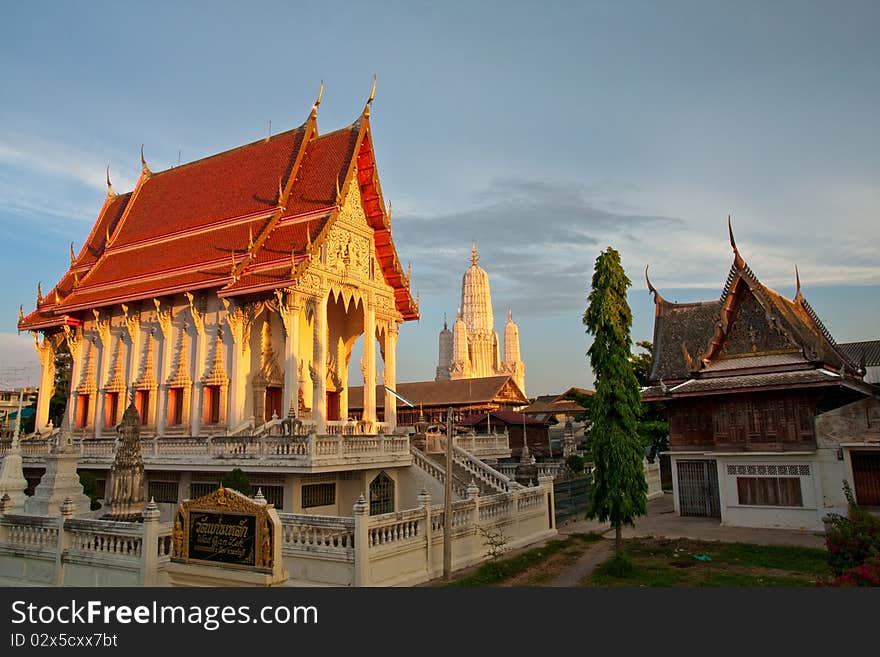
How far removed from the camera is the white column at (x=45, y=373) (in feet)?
94.1

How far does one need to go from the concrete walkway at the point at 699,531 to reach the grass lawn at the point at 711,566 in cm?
109

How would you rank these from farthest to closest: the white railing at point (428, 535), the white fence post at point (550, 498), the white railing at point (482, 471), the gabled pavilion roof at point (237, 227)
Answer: the gabled pavilion roof at point (237, 227)
the white railing at point (482, 471)
the white fence post at point (550, 498)
the white railing at point (428, 535)

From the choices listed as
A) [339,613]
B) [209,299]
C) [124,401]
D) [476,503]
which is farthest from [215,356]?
[339,613]

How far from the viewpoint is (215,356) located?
928 inches

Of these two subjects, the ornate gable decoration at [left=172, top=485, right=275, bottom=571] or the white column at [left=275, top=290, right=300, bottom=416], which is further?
the white column at [left=275, top=290, right=300, bottom=416]

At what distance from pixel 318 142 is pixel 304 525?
18738mm

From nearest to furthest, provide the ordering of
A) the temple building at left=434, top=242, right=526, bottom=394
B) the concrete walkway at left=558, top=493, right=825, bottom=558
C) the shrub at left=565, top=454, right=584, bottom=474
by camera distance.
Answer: the concrete walkway at left=558, top=493, right=825, bottom=558 → the shrub at left=565, top=454, right=584, bottom=474 → the temple building at left=434, top=242, right=526, bottom=394

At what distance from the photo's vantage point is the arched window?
63.0 ft

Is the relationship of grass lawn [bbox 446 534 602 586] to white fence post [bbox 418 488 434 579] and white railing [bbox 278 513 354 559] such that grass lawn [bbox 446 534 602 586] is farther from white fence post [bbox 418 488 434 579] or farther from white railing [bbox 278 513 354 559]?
white railing [bbox 278 513 354 559]

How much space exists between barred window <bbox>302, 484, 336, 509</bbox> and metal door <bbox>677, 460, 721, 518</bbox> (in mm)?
10586

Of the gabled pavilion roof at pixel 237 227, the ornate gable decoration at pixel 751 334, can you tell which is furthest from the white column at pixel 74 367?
the ornate gable decoration at pixel 751 334

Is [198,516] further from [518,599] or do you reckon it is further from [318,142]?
[318,142]

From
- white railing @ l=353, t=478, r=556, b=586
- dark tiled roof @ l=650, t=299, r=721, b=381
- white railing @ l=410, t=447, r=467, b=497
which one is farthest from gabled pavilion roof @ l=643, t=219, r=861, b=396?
white railing @ l=353, t=478, r=556, b=586

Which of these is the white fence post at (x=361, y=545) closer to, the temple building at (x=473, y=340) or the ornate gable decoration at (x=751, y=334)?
the ornate gable decoration at (x=751, y=334)
